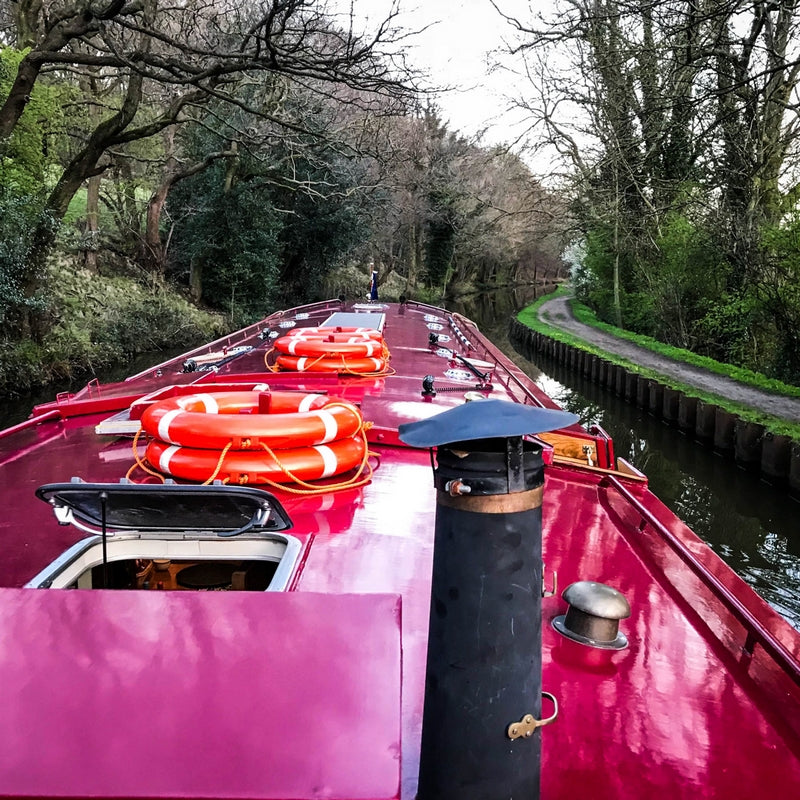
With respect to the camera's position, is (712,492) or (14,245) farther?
(14,245)

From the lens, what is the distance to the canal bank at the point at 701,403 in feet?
28.3

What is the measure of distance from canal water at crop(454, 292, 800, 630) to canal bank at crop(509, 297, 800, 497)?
18 centimetres

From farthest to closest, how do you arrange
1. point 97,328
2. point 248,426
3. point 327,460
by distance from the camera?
1. point 97,328
2. point 327,460
3. point 248,426

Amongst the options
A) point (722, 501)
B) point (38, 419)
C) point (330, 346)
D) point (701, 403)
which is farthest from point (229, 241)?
point (38, 419)

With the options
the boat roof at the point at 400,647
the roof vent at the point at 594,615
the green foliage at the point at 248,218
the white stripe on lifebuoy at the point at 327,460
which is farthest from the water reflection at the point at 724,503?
the green foliage at the point at 248,218

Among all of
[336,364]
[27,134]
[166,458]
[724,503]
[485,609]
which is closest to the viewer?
[485,609]

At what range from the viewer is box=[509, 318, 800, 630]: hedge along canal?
6.56m

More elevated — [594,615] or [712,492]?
[594,615]

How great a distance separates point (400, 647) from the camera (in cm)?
170

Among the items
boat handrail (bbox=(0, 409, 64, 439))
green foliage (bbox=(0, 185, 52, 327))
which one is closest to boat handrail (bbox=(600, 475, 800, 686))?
boat handrail (bbox=(0, 409, 64, 439))

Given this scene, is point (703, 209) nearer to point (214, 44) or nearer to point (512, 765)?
point (214, 44)

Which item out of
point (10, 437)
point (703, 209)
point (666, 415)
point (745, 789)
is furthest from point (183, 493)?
point (703, 209)

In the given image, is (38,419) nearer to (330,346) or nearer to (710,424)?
(330,346)

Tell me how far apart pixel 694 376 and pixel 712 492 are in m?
5.03
